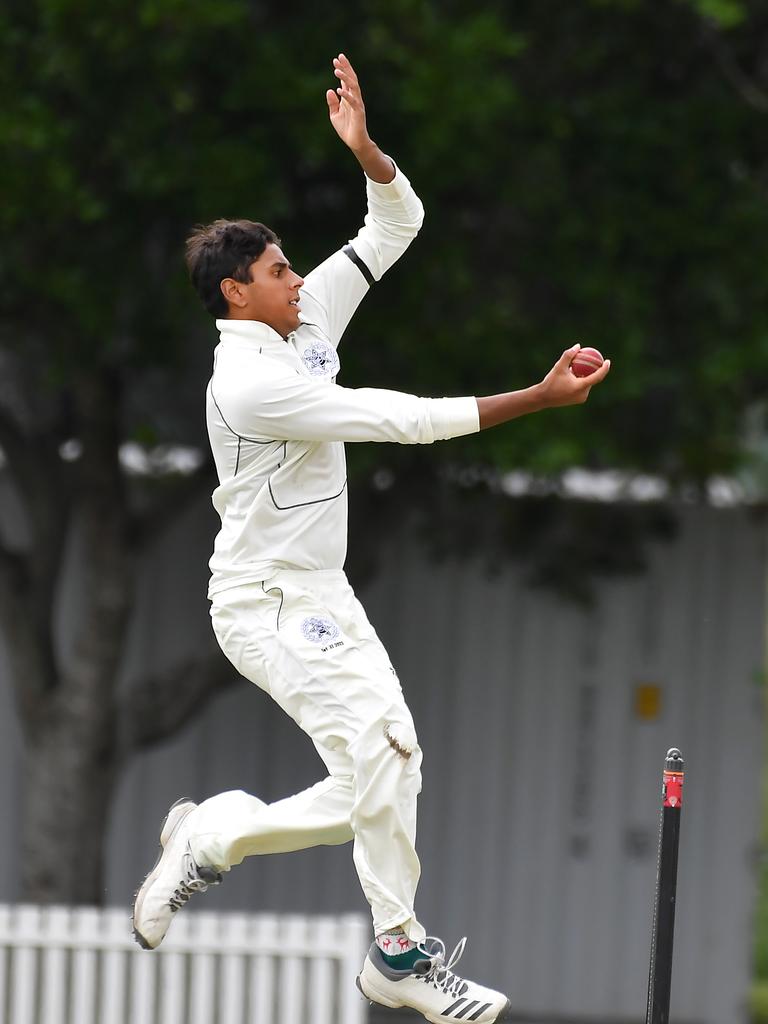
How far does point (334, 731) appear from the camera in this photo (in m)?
4.25

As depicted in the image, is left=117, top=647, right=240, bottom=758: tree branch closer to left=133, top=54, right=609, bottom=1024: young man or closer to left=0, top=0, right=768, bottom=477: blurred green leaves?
left=0, top=0, right=768, bottom=477: blurred green leaves

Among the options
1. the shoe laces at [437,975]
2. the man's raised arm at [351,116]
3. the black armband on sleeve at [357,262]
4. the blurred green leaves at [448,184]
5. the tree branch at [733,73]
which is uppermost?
the tree branch at [733,73]

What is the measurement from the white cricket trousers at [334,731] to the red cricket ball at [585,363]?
2.83 feet

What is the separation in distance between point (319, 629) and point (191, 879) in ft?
2.61

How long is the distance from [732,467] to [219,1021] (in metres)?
5.28

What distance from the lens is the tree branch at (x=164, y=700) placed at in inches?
412

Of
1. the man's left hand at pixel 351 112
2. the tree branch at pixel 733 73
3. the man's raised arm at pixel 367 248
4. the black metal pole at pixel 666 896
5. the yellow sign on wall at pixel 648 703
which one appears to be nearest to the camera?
the black metal pole at pixel 666 896

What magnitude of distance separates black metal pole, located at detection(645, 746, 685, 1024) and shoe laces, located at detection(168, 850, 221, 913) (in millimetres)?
1174

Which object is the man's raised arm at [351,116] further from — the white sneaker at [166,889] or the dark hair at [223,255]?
the white sneaker at [166,889]

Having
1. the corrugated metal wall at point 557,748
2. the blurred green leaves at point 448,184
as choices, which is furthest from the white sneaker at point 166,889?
the corrugated metal wall at point 557,748

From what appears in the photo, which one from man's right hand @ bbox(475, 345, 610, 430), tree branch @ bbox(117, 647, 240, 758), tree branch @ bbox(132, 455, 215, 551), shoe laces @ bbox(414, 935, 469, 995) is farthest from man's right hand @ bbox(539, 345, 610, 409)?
tree branch @ bbox(117, 647, 240, 758)

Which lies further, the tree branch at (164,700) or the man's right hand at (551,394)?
the tree branch at (164,700)

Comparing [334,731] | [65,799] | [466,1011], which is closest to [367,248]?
[334,731]

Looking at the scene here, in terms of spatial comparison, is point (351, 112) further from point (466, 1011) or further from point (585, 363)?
point (466, 1011)
